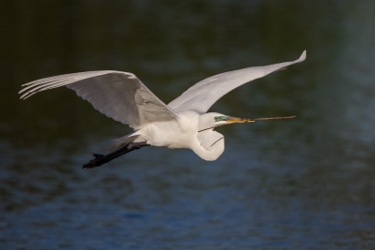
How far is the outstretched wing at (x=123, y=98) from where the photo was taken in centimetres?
801

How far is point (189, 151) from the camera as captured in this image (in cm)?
1384

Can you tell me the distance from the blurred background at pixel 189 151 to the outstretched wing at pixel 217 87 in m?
1.85

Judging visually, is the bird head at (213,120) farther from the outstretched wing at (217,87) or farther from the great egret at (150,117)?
the outstretched wing at (217,87)

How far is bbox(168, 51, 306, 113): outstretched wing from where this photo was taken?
30.1ft

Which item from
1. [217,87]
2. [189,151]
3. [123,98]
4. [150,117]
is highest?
[189,151]

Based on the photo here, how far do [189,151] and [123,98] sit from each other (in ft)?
17.8

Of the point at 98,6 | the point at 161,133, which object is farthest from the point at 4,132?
the point at 98,6

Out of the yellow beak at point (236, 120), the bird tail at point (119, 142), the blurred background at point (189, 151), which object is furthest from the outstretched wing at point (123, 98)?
the blurred background at point (189, 151)

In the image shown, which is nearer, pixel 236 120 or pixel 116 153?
pixel 236 120

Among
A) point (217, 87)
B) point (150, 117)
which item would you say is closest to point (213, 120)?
point (150, 117)

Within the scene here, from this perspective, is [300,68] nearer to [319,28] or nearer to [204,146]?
[319,28]

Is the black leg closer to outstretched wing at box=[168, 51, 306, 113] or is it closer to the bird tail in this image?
the bird tail

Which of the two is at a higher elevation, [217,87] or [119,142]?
[217,87]

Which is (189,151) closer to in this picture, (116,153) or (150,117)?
(116,153)
